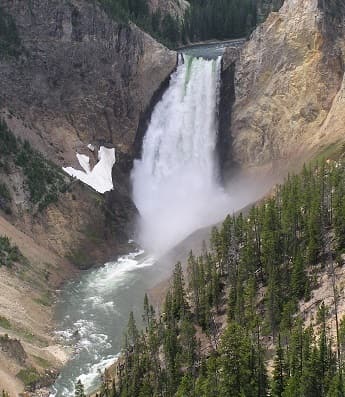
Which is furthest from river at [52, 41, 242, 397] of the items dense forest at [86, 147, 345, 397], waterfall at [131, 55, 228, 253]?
dense forest at [86, 147, 345, 397]

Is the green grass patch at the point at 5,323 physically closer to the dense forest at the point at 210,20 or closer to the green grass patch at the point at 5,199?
the green grass patch at the point at 5,199

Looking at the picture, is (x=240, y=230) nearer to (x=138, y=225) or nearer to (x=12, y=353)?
(x=12, y=353)

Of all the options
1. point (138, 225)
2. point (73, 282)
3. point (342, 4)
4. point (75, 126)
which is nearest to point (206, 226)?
point (138, 225)

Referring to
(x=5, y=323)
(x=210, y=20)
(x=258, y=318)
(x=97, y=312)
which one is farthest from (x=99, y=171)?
(x=210, y=20)

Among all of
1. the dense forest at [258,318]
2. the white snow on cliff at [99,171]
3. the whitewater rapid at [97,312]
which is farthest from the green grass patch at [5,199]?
the dense forest at [258,318]

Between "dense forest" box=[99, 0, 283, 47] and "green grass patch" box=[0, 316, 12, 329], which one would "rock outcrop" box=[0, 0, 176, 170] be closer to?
"dense forest" box=[99, 0, 283, 47]

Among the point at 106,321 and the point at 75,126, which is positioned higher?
the point at 75,126
